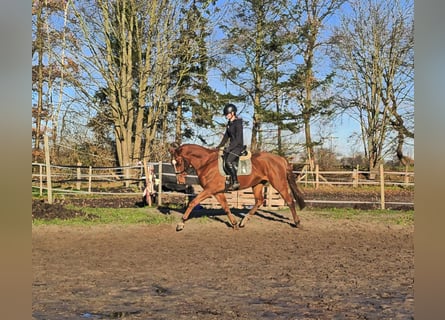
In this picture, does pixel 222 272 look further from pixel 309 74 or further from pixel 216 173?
pixel 309 74

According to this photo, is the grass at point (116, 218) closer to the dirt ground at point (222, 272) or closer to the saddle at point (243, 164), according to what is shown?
the dirt ground at point (222, 272)

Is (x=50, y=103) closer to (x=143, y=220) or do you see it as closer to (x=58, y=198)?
(x=58, y=198)

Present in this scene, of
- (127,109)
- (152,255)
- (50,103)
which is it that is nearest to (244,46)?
(127,109)

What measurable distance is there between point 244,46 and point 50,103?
422 centimetres

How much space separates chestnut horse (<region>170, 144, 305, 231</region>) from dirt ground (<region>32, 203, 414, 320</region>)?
1.26 ft

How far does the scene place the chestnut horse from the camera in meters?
5.89

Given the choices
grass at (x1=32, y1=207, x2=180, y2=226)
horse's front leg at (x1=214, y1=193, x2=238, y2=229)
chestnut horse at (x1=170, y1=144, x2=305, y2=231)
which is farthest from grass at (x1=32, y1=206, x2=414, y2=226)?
chestnut horse at (x1=170, y1=144, x2=305, y2=231)

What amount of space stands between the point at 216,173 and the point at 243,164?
0.39 meters

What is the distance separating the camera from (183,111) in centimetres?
1077

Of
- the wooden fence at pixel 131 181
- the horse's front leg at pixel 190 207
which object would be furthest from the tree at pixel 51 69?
the horse's front leg at pixel 190 207

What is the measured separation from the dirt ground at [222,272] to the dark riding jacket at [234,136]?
107 centimetres

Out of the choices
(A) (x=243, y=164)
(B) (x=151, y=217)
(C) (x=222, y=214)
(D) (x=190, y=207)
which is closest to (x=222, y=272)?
(D) (x=190, y=207)

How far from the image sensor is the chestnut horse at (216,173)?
19.3 ft

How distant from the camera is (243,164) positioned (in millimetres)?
5977
